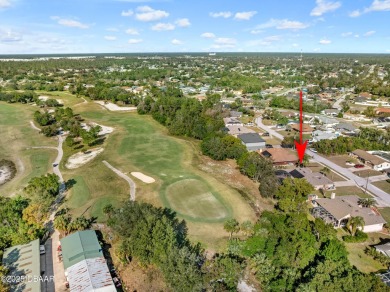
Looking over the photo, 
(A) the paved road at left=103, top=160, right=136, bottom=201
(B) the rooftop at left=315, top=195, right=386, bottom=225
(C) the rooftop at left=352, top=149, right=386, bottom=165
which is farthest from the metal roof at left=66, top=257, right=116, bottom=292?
(C) the rooftop at left=352, top=149, right=386, bottom=165

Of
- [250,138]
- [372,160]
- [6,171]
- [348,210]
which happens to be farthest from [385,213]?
[6,171]

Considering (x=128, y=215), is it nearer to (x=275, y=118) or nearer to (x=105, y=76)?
(x=275, y=118)

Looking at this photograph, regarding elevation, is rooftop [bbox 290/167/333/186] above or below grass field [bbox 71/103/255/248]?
above

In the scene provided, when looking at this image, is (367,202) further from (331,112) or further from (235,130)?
(331,112)

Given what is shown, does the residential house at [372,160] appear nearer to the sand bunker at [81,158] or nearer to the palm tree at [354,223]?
the palm tree at [354,223]

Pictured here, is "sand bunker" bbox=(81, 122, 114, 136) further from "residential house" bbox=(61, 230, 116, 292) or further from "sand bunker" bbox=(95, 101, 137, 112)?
"residential house" bbox=(61, 230, 116, 292)

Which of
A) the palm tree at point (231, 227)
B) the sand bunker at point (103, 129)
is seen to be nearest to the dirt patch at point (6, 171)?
the sand bunker at point (103, 129)
